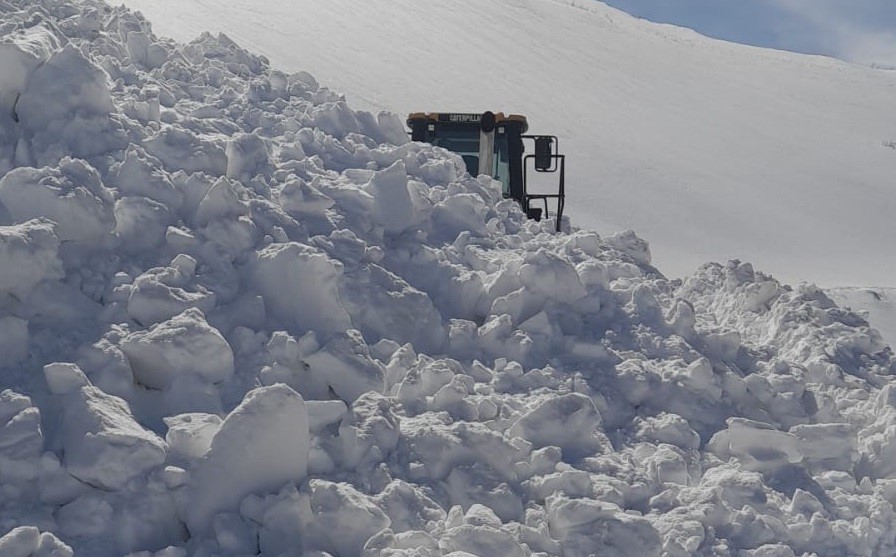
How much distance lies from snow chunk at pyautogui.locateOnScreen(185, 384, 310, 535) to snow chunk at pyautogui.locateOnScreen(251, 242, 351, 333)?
3.48ft

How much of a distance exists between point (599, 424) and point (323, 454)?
5.05 feet

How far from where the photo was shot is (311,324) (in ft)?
16.1

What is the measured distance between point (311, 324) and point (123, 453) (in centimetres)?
136

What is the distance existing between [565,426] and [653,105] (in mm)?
27451

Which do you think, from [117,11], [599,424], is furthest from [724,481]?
[117,11]

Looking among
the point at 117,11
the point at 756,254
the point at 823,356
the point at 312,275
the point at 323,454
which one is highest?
the point at 117,11

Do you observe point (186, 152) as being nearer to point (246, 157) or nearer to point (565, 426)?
point (246, 157)

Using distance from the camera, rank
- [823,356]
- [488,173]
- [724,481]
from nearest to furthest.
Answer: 1. [724,481]
2. [823,356]
3. [488,173]

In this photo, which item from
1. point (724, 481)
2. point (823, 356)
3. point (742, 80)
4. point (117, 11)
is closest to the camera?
point (724, 481)

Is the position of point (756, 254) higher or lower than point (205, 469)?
lower

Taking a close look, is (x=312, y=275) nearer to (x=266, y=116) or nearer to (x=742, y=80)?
(x=266, y=116)

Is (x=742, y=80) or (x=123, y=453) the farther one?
(x=742, y=80)

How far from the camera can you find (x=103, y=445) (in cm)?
371

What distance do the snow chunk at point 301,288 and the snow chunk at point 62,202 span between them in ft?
2.46
